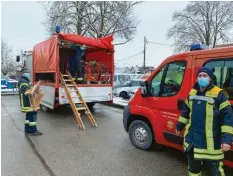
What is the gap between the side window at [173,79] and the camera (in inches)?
170

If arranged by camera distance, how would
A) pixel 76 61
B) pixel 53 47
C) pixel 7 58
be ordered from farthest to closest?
pixel 7 58 < pixel 76 61 < pixel 53 47

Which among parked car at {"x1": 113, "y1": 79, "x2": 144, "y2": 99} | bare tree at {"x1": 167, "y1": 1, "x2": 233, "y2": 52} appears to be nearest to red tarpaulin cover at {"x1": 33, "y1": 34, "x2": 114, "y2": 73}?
parked car at {"x1": 113, "y1": 79, "x2": 144, "y2": 99}

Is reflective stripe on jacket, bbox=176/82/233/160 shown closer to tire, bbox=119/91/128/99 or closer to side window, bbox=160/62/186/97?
side window, bbox=160/62/186/97

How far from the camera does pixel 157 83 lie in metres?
4.73

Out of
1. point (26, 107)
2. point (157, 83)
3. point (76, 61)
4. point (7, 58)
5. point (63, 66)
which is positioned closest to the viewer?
point (157, 83)

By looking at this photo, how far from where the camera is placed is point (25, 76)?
6426mm

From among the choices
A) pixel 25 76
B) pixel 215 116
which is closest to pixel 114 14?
pixel 25 76

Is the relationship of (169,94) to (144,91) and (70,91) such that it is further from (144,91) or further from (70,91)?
(70,91)

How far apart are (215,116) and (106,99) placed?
7.06 meters

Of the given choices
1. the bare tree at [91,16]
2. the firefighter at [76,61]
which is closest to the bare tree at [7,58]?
the bare tree at [91,16]

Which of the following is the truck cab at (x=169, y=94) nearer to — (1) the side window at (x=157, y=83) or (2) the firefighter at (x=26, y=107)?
(1) the side window at (x=157, y=83)

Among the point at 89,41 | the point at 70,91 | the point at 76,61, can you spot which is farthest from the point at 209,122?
the point at 76,61

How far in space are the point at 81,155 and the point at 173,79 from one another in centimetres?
230

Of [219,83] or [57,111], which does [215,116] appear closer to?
[219,83]
